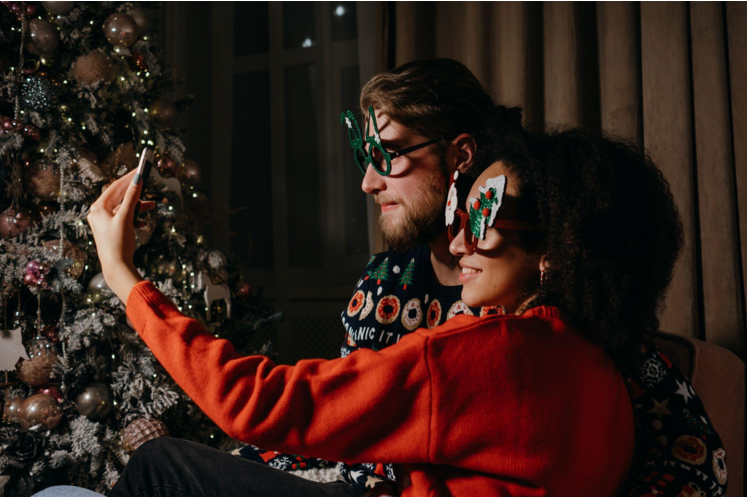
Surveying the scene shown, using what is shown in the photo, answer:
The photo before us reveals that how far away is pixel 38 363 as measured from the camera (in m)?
1.64

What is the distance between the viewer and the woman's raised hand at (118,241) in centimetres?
81

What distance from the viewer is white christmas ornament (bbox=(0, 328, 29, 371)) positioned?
1.60 meters

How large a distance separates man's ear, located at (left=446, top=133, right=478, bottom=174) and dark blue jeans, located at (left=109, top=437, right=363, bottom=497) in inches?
29.6

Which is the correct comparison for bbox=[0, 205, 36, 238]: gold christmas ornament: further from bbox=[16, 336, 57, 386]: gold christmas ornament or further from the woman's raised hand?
the woman's raised hand

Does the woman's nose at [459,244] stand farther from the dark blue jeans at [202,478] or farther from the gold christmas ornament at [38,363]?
the gold christmas ornament at [38,363]

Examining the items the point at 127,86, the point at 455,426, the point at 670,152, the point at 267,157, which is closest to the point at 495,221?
the point at 455,426

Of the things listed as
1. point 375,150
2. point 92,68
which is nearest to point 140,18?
point 92,68

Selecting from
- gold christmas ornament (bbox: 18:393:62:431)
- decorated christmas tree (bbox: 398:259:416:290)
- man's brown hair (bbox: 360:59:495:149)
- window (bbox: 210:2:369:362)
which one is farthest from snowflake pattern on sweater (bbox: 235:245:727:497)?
window (bbox: 210:2:369:362)

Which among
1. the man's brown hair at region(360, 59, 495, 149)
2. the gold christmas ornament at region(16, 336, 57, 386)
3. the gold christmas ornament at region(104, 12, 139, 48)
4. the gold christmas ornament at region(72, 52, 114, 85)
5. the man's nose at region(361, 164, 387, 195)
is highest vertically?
the gold christmas ornament at region(104, 12, 139, 48)

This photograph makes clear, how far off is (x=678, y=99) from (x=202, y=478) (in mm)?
1847

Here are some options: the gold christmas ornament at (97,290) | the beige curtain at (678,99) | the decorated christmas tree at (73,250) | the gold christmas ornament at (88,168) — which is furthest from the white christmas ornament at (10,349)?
the beige curtain at (678,99)

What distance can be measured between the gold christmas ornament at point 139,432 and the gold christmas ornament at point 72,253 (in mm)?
499

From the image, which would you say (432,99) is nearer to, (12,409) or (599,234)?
(599,234)

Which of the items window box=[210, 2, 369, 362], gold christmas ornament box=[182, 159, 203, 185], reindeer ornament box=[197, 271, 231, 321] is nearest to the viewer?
reindeer ornament box=[197, 271, 231, 321]
